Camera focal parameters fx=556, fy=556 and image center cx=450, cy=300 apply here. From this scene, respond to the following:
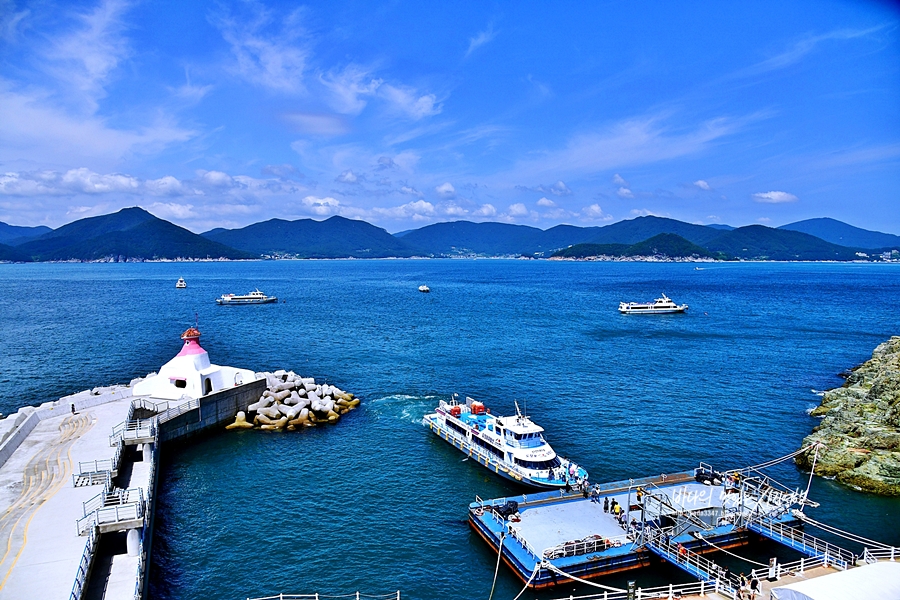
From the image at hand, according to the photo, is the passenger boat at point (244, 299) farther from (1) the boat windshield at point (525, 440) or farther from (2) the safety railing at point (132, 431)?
(1) the boat windshield at point (525, 440)

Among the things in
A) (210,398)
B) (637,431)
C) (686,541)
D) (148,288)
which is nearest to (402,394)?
(210,398)

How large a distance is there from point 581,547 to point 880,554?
46.1 feet

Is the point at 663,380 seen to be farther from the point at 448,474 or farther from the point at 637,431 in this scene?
the point at 448,474

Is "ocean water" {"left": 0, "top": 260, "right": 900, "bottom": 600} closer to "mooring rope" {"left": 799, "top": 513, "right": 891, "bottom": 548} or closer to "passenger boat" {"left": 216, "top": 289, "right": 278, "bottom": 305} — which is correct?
"mooring rope" {"left": 799, "top": 513, "right": 891, "bottom": 548}

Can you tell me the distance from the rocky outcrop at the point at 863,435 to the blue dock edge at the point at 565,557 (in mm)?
10789

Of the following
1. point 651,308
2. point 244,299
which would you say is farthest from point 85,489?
point 244,299

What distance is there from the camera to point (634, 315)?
115 metres

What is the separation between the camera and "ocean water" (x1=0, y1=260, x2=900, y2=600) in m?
28.0

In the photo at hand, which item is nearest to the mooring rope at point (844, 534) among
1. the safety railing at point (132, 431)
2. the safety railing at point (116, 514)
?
the safety railing at point (116, 514)

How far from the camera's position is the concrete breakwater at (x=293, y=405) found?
4647 centimetres

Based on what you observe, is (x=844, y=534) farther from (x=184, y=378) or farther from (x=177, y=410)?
(x=184, y=378)

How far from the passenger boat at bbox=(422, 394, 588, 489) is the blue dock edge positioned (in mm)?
2387

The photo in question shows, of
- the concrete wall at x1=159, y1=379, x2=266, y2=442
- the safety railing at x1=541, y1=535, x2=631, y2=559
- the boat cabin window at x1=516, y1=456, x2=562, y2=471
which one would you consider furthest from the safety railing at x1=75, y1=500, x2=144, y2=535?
the boat cabin window at x1=516, y1=456, x2=562, y2=471

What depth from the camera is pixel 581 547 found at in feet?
86.2
